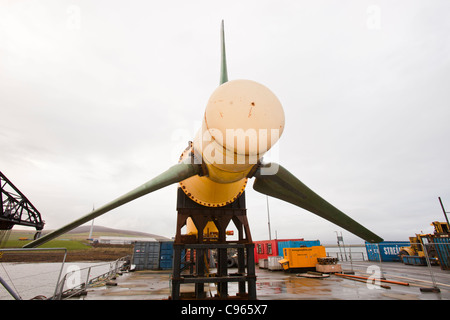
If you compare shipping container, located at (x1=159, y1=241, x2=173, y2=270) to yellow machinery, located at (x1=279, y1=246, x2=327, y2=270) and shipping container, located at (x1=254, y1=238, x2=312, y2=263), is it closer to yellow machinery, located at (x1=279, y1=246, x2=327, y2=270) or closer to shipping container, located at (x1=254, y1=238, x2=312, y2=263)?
shipping container, located at (x1=254, y1=238, x2=312, y2=263)

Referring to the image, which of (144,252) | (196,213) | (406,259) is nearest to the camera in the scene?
(196,213)

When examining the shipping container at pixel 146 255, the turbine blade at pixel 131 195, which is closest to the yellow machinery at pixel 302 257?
the shipping container at pixel 146 255

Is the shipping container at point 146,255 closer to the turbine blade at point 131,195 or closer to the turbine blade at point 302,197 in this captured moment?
the turbine blade at point 131,195

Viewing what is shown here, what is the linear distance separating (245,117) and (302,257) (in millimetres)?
18521

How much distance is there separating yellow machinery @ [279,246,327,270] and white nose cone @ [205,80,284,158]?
17.6 meters

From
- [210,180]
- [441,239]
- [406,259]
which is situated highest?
[210,180]

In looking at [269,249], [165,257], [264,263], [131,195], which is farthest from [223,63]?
[269,249]

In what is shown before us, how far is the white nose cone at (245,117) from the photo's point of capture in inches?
116

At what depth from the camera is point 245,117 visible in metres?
2.95
